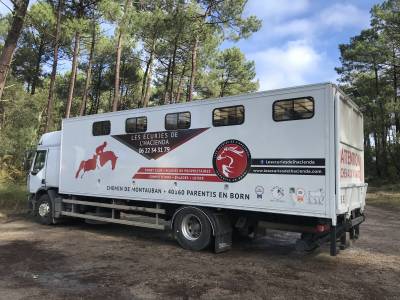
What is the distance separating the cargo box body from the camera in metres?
7.77

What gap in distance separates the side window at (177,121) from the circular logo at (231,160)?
41.3 inches

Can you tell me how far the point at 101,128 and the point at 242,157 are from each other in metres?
4.42

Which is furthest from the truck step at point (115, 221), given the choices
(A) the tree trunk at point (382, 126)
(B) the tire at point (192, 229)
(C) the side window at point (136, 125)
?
(A) the tree trunk at point (382, 126)

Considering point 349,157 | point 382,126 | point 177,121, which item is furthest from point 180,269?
point 382,126

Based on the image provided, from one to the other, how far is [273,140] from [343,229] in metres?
2.15

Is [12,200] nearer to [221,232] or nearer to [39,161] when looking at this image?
[39,161]

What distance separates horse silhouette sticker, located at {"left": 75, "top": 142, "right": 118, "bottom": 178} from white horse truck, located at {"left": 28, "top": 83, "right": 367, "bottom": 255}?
3cm

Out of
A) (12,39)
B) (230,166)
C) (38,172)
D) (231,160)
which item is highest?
(12,39)

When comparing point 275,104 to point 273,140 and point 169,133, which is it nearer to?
point 273,140

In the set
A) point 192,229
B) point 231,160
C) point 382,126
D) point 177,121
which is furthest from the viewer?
point 382,126

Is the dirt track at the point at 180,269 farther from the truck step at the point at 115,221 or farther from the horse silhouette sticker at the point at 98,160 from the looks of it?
the horse silhouette sticker at the point at 98,160

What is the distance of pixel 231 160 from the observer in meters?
8.94

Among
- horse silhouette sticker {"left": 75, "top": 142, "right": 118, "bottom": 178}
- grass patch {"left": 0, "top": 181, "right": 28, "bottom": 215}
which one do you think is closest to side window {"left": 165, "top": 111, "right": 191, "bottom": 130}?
horse silhouette sticker {"left": 75, "top": 142, "right": 118, "bottom": 178}

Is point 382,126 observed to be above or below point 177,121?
above
